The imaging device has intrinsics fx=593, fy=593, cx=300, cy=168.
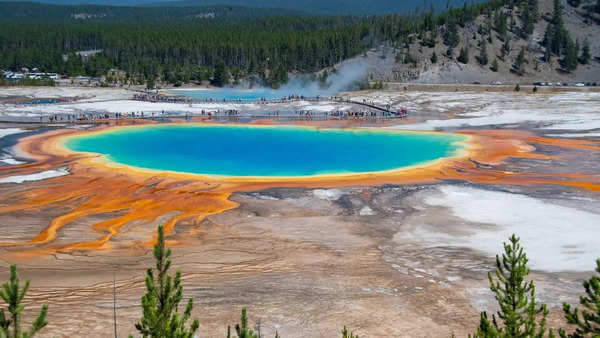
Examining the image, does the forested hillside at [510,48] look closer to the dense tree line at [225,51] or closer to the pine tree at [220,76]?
the dense tree line at [225,51]

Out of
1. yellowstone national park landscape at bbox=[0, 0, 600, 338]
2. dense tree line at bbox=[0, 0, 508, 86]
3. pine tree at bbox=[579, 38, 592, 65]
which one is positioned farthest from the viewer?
dense tree line at bbox=[0, 0, 508, 86]

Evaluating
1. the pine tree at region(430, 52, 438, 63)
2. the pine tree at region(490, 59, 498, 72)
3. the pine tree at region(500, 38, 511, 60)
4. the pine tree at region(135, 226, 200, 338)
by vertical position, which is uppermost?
the pine tree at region(500, 38, 511, 60)

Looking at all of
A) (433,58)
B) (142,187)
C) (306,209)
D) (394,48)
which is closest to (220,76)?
(394,48)

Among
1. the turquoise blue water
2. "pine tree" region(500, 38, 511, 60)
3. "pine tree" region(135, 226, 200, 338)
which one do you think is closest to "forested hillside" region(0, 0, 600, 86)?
"pine tree" region(500, 38, 511, 60)

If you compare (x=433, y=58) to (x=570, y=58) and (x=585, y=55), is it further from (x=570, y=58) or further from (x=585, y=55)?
(x=585, y=55)

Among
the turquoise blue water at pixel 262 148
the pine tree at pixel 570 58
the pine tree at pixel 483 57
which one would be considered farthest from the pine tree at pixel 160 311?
the pine tree at pixel 570 58

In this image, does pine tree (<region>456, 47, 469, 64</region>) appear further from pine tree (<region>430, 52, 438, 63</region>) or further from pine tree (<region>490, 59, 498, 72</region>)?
pine tree (<region>490, 59, 498, 72</region>)

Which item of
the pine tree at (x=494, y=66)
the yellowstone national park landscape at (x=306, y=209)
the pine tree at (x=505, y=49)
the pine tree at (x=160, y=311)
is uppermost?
the pine tree at (x=505, y=49)
